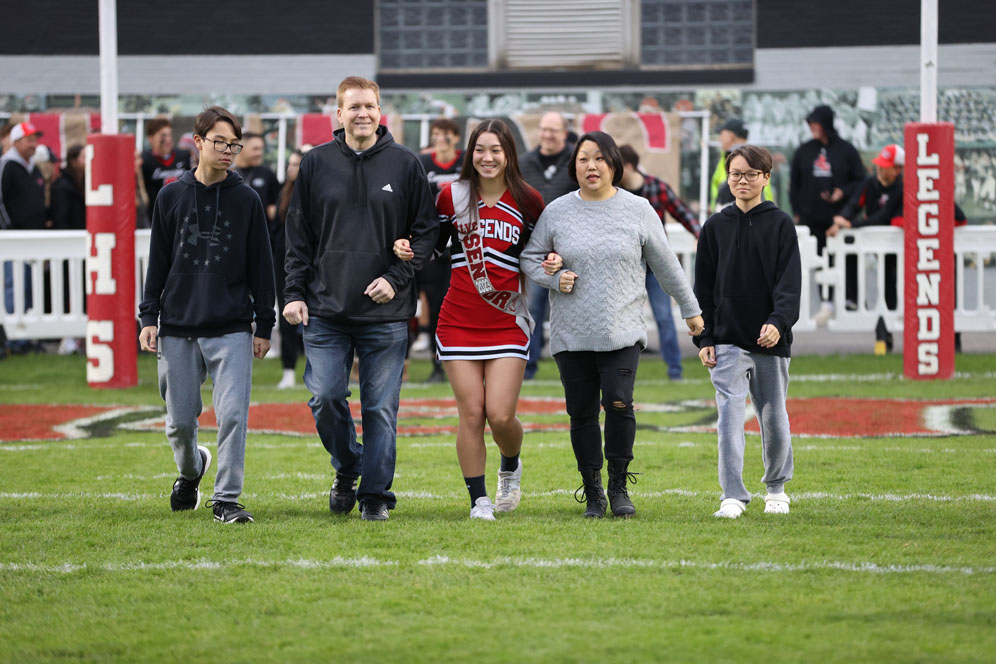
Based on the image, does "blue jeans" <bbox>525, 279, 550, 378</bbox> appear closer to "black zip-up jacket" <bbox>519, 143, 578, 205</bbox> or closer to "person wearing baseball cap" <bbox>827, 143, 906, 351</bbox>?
"black zip-up jacket" <bbox>519, 143, 578, 205</bbox>

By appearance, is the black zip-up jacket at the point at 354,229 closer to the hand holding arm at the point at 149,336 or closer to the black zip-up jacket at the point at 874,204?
the hand holding arm at the point at 149,336

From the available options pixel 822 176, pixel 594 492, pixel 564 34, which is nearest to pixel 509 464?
pixel 594 492

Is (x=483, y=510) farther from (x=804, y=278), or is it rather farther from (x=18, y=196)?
(x=18, y=196)

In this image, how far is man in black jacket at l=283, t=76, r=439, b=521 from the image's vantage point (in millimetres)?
6949

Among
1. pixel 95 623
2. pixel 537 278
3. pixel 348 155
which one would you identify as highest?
pixel 348 155

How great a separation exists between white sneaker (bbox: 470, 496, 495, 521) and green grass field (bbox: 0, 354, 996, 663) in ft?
0.23

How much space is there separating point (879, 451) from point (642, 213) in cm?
299

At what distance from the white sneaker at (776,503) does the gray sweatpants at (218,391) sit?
253 cm

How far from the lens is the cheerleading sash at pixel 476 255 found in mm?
6996

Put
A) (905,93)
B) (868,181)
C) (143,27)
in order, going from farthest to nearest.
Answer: (143,27), (905,93), (868,181)

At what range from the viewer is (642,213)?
7.12 metres

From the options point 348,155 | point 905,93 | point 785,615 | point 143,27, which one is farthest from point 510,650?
point 143,27

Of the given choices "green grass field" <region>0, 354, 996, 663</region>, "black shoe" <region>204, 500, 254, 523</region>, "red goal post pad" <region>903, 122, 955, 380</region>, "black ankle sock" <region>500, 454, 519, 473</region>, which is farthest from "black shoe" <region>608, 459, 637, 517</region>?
"red goal post pad" <region>903, 122, 955, 380</region>

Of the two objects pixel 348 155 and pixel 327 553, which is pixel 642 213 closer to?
pixel 348 155
